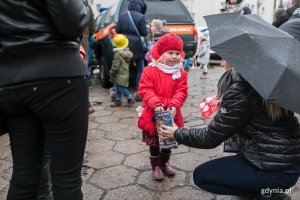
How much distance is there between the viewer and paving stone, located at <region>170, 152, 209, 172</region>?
128 inches

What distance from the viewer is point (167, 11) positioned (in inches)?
291

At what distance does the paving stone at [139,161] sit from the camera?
3.26 metres

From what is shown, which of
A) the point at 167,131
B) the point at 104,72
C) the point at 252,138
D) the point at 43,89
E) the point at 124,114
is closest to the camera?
the point at 43,89

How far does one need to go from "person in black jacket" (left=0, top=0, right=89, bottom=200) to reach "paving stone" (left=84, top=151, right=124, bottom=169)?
5.15ft

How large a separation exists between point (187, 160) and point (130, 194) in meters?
0.85

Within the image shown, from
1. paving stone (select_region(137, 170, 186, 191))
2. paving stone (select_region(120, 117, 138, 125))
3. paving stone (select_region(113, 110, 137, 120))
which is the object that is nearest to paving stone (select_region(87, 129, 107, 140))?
paving stone (select_region(120, 117, 138, 125))

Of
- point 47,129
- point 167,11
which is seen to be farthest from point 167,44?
point 167,11

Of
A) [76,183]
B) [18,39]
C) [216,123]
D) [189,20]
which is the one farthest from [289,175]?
[189,20]

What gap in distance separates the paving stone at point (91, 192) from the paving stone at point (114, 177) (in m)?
→ 0.07

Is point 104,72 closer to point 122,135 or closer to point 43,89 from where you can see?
point 122,135

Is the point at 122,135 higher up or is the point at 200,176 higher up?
the point at 200,176

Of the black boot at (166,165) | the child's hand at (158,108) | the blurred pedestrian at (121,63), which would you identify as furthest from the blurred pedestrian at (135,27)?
the child's hand at (158,108)

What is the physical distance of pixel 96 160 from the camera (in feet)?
11.2

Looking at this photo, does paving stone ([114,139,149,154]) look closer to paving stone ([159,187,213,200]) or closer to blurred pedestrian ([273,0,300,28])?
paving stone ([159,187,213,200])
